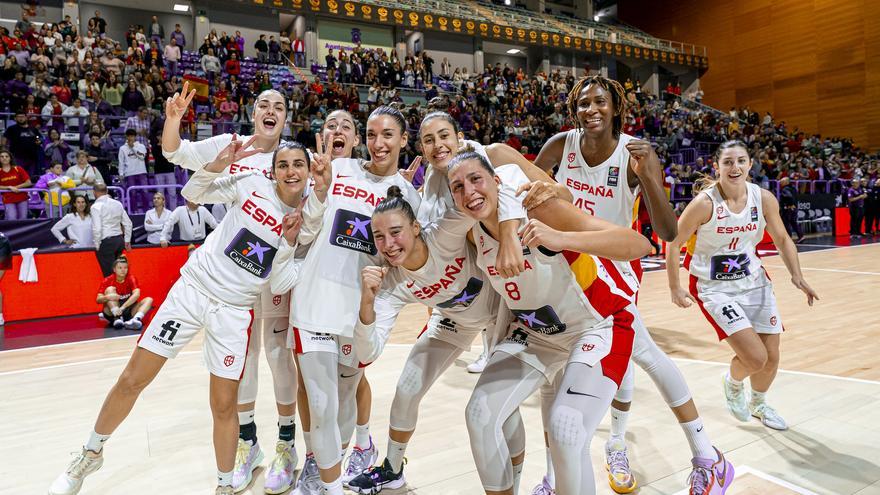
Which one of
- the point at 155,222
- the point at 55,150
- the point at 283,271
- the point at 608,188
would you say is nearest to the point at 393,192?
the point at 283,271

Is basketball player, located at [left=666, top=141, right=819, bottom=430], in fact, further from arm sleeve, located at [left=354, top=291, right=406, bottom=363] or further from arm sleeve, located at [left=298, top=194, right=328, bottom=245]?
arm sleeve, located at [left=298, top=194, right=328, bottom=245]

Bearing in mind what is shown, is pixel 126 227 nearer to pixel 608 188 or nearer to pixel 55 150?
pixel 55 150

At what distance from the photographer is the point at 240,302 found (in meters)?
2.81

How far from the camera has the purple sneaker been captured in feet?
8.55

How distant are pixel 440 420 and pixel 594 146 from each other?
2147 millimetres

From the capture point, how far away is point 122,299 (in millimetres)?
7430

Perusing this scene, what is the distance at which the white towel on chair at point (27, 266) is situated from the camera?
24.3 ft

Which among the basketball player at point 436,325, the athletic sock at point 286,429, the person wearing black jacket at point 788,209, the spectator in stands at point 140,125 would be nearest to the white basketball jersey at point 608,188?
the basketball player at point 436,325

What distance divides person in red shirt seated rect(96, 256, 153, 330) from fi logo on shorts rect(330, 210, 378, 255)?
5.69 m

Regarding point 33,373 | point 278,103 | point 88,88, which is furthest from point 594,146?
point 88,88

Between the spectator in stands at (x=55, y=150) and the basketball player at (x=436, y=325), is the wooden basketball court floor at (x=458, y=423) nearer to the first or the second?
the basketball player at (x=436, y=325)

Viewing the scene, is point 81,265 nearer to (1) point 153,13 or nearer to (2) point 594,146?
(2) point 594,146

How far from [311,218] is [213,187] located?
25.8 inches

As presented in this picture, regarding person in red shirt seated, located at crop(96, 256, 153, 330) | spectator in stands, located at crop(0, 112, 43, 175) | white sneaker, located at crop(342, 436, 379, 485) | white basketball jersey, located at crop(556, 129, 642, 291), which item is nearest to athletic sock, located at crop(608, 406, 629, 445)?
white basketball jersey, located at crop(556, 129, 642, 291)
